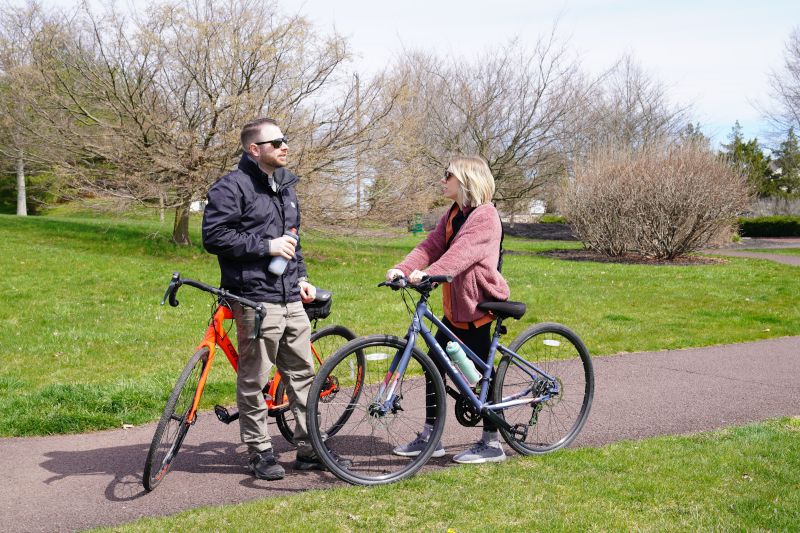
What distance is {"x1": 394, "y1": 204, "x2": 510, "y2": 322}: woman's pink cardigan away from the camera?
4539 millimetres

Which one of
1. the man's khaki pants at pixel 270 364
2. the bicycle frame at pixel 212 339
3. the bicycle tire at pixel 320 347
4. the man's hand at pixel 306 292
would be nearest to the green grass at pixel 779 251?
the bicycle tire at pixel 320 347

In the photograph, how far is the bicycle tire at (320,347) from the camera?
491cm

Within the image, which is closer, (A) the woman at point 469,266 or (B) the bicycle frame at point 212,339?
(B) the bicycle frame at point 212,339

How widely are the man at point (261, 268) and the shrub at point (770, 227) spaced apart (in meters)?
35.4

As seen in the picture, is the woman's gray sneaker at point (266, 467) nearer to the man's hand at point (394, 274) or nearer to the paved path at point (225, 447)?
the paved path at point (225, 447)

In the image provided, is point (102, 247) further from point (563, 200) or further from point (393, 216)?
point (563, 200)

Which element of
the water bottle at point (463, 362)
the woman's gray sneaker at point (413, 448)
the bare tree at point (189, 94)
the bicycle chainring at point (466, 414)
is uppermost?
the bare tree at point (189, 94)

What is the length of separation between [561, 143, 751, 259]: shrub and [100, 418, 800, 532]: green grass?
54.2 ft

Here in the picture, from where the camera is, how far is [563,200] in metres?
23.9

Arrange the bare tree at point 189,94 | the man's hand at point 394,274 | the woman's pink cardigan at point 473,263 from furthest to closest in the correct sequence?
the bare tree at point 189,94, the woman's pink cardigan at point 473,263, the man's hand at point 394,274

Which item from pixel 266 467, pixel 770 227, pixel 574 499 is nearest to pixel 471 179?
pixel 574 499

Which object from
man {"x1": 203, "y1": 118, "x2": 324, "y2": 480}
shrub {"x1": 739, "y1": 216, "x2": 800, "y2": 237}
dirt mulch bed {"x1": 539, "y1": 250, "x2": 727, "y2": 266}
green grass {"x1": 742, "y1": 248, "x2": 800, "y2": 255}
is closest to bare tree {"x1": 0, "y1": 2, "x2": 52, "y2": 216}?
dirt mulch bed {"x1": 539, "y1": 250, "x2": 727, "y2": 266}

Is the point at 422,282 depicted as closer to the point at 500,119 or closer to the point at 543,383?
the point at 543,383

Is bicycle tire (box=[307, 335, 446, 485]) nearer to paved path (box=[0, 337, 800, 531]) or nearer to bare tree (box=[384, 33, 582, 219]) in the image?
paved path (box=[0, 337, 800, 531])
